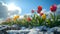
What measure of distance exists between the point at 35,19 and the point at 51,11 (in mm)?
216

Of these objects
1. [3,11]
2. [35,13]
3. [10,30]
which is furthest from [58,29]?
[3,11]

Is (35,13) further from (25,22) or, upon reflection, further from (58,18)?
(58,18)

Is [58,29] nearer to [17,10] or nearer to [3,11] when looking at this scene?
[17,10]

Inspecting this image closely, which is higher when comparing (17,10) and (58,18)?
(17,10)

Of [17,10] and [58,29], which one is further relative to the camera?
[17,10]

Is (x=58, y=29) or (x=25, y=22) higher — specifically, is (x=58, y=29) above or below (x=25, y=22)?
below

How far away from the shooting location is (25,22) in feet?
5.60

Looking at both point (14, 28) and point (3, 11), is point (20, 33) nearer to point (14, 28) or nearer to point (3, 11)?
point (14, 28)

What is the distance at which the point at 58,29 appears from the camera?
1.61m

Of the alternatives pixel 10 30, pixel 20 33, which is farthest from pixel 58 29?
pixel 10 30

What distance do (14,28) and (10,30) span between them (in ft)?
0.18

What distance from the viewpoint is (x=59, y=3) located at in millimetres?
1656

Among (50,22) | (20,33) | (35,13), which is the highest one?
(35,13)

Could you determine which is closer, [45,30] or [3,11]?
[45,30]
